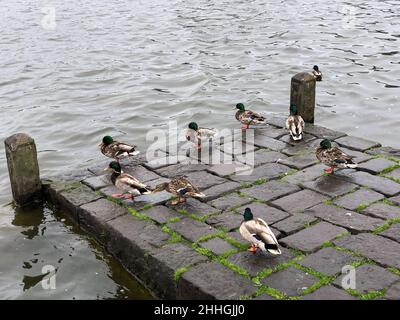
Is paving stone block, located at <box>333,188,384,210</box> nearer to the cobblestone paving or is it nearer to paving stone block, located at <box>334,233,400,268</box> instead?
the cobblestone paving

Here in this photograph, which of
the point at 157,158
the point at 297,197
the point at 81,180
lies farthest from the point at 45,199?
the point at 297,197

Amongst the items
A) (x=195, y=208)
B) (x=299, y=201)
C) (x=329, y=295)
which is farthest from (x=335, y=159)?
(x=329, y=295)

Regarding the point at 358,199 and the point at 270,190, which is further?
the point at 270,190

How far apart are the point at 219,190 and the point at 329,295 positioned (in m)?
2.90

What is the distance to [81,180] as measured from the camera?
9.12 m

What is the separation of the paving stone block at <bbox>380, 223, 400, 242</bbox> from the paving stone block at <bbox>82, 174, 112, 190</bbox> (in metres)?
4.31

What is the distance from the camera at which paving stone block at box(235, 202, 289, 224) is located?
739 centimetres

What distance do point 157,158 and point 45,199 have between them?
206 centimetres

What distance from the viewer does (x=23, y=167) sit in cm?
873

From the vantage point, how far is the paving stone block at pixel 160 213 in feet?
24.8

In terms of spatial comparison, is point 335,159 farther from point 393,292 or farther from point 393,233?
point 393,292

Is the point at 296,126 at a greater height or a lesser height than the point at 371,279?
greater

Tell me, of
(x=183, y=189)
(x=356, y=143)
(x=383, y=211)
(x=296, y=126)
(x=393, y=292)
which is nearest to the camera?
(x=393, y=292)

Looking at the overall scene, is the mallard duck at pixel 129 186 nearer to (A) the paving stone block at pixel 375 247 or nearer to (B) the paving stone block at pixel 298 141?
(A) the paving stone block at pixel 375 247
